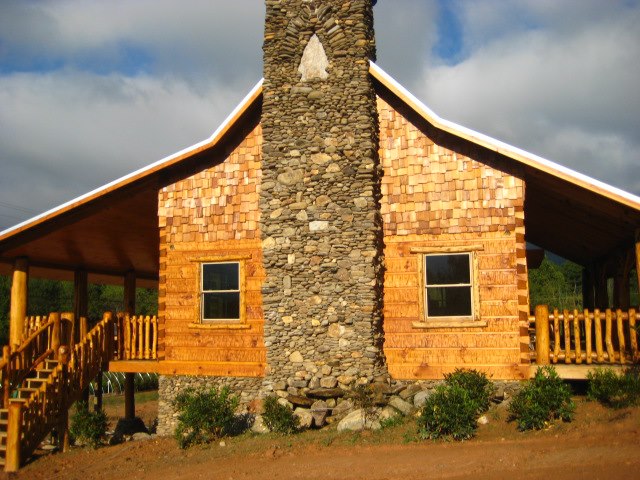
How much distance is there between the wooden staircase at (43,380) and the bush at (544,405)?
9.25m

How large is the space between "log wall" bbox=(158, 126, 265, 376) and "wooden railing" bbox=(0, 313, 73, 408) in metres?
2.50

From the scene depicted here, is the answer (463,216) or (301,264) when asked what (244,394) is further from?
(463,216)

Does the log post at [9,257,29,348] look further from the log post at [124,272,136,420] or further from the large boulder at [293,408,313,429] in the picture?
the large boulder at [293,408,313,429]

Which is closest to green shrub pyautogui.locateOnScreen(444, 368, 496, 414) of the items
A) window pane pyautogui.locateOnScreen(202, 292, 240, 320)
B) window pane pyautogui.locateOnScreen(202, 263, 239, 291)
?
window pane pyautogui.locateOnScreen(202, 292, 240, 320)

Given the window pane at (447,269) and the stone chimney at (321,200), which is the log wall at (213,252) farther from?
the window pane at (447,269)

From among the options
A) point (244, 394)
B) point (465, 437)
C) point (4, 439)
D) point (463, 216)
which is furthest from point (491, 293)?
point (4, 439)

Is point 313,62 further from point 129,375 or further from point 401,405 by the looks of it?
point 129,375

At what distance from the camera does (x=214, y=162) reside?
15188 mm

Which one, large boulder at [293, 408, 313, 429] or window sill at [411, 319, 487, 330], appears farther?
window sill at [411, 319, 487, 330]

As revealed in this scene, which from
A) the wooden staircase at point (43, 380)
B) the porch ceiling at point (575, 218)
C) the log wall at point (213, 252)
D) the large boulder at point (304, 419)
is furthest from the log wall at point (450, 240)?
the wooden staircase at point (43, 380)

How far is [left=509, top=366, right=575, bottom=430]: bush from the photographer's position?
1079cm

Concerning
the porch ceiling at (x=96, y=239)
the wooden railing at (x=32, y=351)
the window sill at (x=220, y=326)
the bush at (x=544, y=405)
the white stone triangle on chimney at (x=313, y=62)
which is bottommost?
the bush at (x=544, y=405)

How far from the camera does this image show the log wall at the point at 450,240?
13.1 metres

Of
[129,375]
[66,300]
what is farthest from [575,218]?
[66,300]
